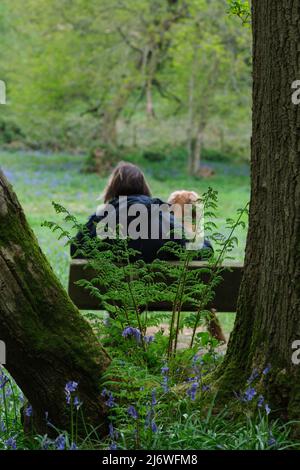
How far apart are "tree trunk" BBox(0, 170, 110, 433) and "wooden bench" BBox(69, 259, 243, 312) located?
195 centimetres

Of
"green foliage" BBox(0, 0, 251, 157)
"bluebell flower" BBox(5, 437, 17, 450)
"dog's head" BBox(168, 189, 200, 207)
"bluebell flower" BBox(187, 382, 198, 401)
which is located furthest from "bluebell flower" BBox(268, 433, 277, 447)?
"green foliage" BBox(0, 0, 251, 157)

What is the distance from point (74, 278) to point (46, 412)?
228 centimetres

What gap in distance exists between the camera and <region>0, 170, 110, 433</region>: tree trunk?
3600mm

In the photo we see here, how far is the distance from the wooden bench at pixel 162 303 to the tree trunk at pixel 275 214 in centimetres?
184

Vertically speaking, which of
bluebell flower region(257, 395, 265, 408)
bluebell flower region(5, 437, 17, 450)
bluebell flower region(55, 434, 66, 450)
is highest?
bluebell flower region(257, 395, 265, 408)

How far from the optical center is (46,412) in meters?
3.62

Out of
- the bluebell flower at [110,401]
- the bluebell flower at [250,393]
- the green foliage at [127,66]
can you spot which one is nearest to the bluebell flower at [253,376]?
the bluebell flower at [250,393]

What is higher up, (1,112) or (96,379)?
(1,112)

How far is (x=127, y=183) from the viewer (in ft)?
20.0

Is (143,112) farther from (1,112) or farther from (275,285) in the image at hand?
(275,285)

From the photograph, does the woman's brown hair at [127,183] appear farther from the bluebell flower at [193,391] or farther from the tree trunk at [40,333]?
the bluebell flower at [193,391]

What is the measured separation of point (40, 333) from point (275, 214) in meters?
1.22

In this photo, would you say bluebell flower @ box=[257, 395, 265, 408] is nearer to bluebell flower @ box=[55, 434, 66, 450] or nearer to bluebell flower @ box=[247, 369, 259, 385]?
bluebell flower @ box=[247, 369, 259, 385]

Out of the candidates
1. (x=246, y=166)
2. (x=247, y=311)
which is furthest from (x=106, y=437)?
(x=246, y=166)
